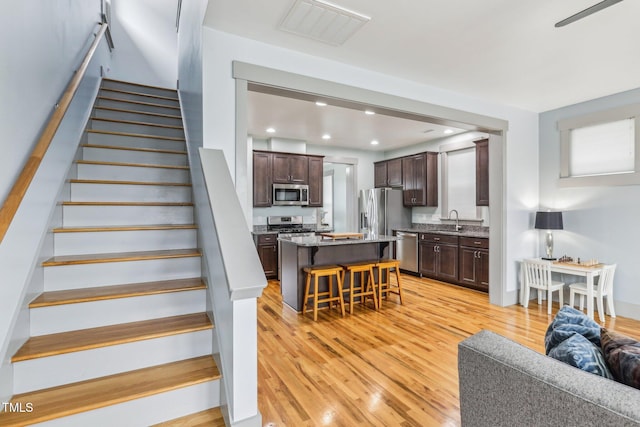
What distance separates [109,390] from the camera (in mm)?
Answer: 1541

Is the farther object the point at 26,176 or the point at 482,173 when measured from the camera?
the point at 482,173

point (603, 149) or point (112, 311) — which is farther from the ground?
point (603, 149)

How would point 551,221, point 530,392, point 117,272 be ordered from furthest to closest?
point 551,221
point 117,272
point 530,392

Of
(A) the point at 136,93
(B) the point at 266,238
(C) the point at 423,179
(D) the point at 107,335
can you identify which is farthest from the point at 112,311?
(C) the point at 423,179

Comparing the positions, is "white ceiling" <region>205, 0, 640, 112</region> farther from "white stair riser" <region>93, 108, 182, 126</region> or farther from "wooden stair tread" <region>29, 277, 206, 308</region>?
"wooden stair tread" <region>29, 277, 206, 308</region>

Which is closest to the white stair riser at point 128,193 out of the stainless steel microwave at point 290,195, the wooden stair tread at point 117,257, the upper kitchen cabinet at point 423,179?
the wooden stair tread at point 117,257

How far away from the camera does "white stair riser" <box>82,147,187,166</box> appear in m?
2.84

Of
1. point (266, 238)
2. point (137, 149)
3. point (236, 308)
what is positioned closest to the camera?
point (236, 308)

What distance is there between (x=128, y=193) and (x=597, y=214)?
530 centimetres

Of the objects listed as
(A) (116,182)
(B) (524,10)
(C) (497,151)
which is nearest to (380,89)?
(B) (524,10)

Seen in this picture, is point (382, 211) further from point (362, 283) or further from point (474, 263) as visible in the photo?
point (362, 283)

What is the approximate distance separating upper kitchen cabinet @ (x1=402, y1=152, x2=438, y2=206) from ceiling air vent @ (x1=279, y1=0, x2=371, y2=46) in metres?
4.37

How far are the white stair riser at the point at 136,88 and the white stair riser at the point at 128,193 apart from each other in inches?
89.3

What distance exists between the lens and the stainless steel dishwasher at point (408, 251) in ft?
20.2
